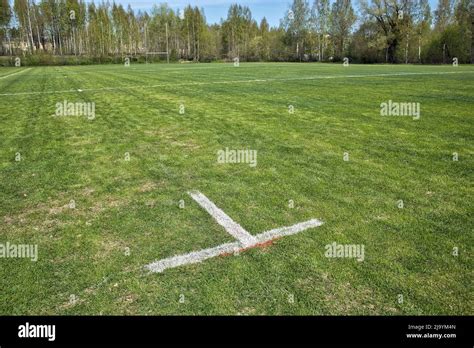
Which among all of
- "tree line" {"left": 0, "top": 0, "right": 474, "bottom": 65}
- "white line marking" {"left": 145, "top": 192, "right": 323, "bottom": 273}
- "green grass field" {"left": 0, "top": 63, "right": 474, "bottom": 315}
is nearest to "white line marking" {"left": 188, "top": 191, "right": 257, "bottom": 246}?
"white line marking" {"left": 145, "top": 192, "right": 323, "bottom": 273}

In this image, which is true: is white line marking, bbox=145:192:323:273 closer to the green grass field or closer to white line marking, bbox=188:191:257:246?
white line marking, bbox=188:191:257:246

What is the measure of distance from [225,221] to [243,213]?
1.16 ft

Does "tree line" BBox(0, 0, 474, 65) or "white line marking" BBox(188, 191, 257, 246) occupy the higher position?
"tree line" BBox(0, 0, 474, 65)

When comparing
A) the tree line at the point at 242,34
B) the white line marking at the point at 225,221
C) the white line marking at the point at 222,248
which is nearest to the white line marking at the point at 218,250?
the white line marking at the point at 222,248

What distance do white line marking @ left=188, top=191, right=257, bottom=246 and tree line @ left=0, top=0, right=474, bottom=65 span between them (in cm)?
6865

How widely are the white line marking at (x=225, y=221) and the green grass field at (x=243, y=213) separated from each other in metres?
0.11

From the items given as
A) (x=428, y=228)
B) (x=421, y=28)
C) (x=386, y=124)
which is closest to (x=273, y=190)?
Answer: (x=428, y=228)

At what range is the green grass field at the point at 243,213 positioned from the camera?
11.3 ft

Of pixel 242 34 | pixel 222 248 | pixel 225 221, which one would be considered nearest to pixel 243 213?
pixel 225 221

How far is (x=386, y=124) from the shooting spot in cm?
1042

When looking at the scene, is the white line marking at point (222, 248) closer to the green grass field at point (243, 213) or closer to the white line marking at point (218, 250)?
the white line marking at point (218, 250)

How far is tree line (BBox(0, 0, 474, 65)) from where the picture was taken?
69.2m

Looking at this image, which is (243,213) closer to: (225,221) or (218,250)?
(225,221)
